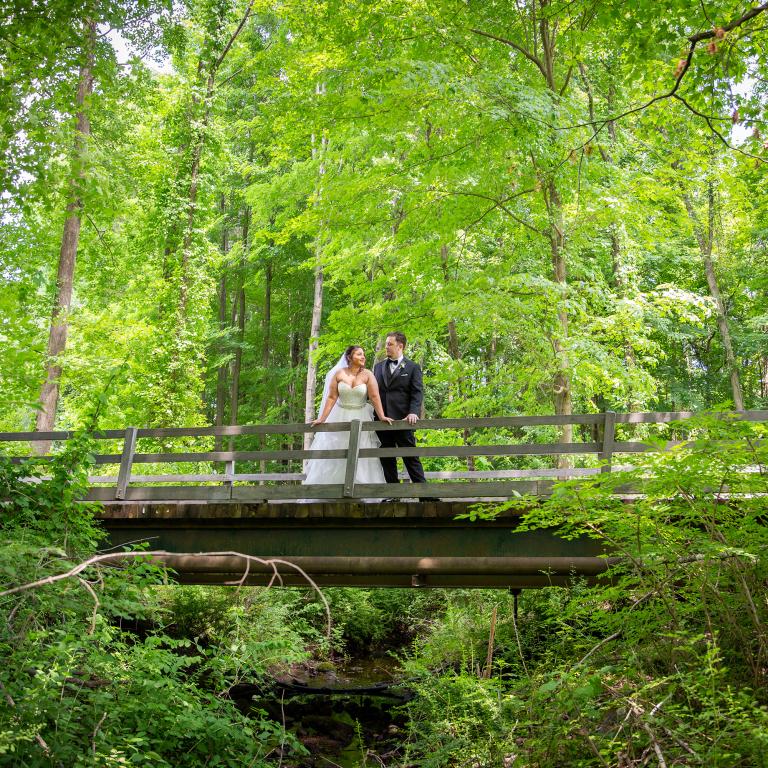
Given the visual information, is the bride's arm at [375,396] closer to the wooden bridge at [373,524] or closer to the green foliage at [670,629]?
the wooden bridge at [373,524]

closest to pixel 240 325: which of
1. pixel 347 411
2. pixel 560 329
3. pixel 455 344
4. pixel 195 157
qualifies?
pixel 195 157

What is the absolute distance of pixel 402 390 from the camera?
9.99m

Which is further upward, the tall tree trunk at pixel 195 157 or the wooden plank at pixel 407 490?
the tall tree trunk at pixel 195 157

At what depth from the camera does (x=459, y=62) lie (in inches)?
470

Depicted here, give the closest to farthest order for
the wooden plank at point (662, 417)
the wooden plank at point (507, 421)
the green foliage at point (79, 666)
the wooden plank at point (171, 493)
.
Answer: the green foliage at point (79, 666)
the wooden plank at point (662, 417)
the wooden plank at point (507, 421)
the wooden plank at point (171, 493)

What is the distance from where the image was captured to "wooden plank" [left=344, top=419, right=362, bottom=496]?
8633mm

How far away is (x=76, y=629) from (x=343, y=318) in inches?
356

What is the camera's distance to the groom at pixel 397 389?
9.77 metres

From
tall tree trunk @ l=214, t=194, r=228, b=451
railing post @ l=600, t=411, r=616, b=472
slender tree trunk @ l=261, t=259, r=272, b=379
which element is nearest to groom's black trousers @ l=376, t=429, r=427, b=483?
railing post @ l=600, t=411, r=616, b=472

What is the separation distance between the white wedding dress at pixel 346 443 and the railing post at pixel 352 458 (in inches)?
46.3

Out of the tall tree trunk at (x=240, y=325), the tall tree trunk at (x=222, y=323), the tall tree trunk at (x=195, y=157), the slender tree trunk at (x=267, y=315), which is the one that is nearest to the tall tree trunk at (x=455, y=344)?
the tall tree trunk at (x=195, y=157)

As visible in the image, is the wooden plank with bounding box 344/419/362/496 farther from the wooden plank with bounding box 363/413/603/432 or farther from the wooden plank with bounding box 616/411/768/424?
the wooden plank with bounding box 616/411/768/424

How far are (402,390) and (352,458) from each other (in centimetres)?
157

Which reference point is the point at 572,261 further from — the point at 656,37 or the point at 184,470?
the point at 184,470
